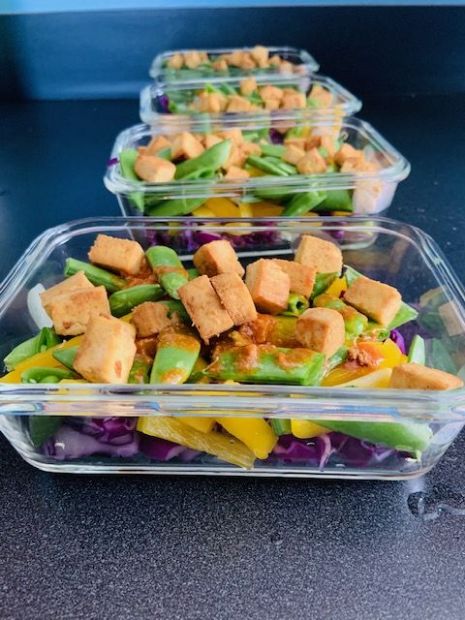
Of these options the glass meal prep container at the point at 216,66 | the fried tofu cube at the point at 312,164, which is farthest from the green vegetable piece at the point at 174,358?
the glass meal prep container at the point at 216,66

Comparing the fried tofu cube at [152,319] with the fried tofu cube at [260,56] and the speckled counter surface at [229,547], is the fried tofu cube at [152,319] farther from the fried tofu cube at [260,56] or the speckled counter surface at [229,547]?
the fried tofu cube at [260,56]

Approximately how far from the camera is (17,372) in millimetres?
758

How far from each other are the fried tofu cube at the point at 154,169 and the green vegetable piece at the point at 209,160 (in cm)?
2

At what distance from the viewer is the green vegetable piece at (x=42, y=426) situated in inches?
27.6

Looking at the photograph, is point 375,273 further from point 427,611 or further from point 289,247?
point 427,611

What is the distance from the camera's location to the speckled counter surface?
643mm

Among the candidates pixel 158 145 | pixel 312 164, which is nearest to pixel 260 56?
pixel 158 145

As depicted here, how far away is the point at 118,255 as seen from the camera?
93 cm

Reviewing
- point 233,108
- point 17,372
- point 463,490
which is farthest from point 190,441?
point 233,108

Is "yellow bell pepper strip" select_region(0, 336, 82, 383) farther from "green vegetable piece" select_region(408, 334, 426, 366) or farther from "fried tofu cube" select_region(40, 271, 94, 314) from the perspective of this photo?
"green vegetable piece" select_region(408, 334, 426, 366)

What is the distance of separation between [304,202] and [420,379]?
0.62 metres

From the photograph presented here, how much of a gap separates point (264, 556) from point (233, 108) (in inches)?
49.7

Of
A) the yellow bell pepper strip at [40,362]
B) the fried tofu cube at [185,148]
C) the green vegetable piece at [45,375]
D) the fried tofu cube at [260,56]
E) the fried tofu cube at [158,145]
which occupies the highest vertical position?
the fried tofu cube at [260,56]

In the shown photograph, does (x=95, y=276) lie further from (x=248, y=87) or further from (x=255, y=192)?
(x=248, y=87)
